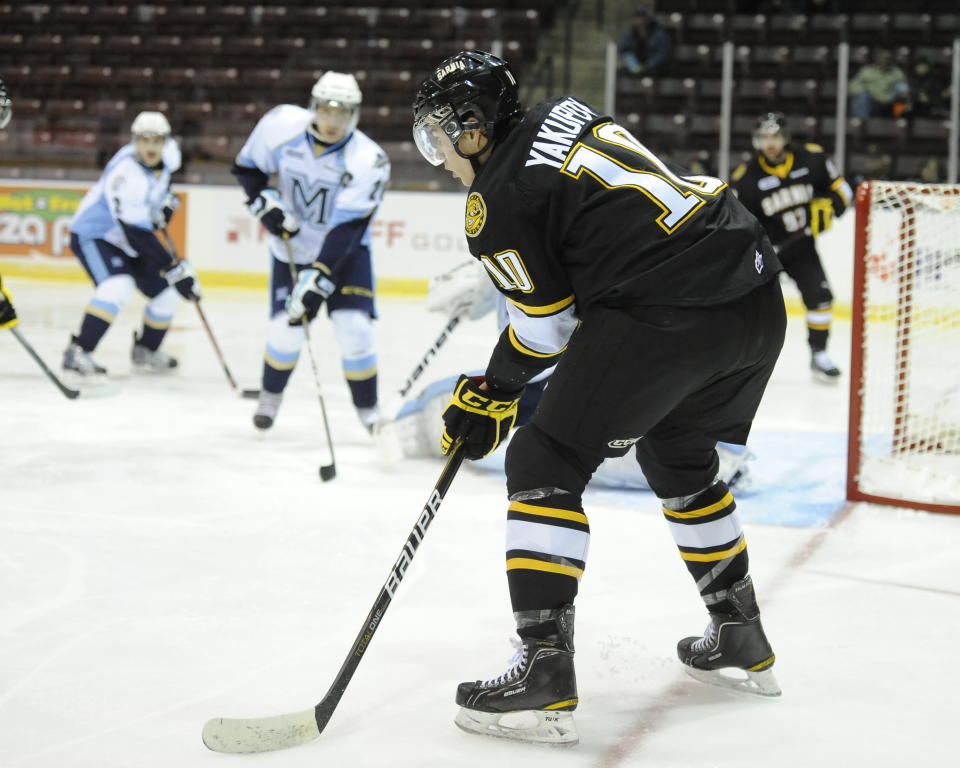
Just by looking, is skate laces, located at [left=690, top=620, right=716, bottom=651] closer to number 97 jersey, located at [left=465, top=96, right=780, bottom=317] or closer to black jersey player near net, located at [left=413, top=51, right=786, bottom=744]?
black jersey player near net, located at [left=413, top=51, right=786, bottom=744]

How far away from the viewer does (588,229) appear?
1773mm

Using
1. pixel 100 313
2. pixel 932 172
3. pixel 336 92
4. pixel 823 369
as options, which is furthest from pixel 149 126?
pixel 932 172

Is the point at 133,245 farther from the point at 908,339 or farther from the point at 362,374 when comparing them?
the point at 908,339

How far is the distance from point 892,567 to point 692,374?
4.38 feet

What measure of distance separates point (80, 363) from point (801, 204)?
131 inches

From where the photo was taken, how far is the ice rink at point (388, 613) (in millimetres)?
1888

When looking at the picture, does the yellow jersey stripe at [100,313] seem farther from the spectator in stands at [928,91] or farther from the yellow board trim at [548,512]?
the spectator in stands at [928,91]

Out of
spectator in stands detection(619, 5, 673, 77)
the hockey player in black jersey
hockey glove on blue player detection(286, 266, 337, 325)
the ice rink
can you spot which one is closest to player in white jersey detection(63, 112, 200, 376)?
the ice rink

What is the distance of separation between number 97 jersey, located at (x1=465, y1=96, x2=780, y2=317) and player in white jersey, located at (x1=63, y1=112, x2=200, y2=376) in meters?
3.72

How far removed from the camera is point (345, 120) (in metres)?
4.09

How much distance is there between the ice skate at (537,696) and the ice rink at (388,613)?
0.03 metres

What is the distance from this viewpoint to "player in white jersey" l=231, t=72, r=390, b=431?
4062 mm

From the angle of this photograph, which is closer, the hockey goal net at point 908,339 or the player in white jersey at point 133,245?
the hockey goal net at point 908,339

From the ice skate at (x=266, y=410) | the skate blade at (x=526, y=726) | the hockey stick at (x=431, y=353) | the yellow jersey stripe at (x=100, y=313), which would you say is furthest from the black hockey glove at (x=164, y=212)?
the skate blade at (x=526, y=726)
